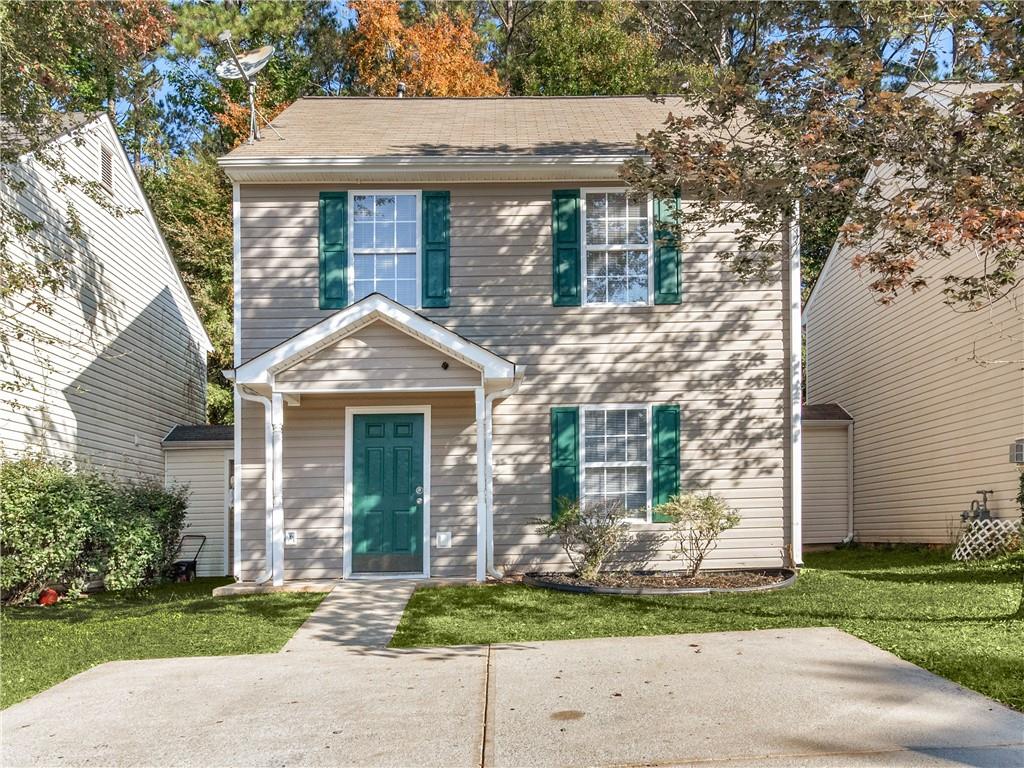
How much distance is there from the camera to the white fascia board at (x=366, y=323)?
10.0 m

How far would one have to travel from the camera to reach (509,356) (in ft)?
37.2

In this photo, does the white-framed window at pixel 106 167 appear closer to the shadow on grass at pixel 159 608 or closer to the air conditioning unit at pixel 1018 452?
the shadow on grass at pixel 159 608

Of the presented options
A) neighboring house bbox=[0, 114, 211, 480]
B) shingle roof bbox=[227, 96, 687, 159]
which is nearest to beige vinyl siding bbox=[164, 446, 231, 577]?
neighboring house bbox=[0, 114, 211, 480]

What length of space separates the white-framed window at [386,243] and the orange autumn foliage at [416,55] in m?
13.1

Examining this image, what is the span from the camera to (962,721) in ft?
15.9

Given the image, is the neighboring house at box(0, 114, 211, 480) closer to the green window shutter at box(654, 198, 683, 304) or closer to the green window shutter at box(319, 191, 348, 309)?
the green window shutter at box(319, 191, 348, 309)

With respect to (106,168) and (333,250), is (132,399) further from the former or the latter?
(333,250)

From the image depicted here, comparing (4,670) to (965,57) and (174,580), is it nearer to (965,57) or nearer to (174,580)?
(174,580)

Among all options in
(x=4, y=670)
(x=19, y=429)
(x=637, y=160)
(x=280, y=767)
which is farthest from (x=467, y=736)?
(x=19, y=429)

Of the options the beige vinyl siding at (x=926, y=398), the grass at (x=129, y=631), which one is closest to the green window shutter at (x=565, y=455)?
the grass at (x=129, y=631)

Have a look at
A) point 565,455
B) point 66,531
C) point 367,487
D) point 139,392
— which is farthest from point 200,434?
point 565,455

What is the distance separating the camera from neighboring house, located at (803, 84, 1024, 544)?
12391 millimetres

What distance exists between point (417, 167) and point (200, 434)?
24.0 feet

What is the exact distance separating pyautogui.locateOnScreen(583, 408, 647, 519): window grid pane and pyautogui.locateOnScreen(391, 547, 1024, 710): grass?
180cm
